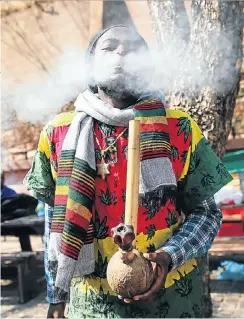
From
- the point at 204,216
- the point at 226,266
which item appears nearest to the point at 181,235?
the point at 204,216

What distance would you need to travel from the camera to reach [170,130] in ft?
6.53

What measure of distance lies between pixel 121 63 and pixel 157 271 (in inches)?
30.9

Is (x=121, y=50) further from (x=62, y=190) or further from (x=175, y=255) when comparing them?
(x=175, y=255)

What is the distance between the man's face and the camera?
1.92 metres

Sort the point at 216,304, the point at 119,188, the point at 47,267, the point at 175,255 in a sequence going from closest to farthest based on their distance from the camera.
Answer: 1. the point at 175,255
2. the point at 119,188
3. the point at 47,267
4. the point at 216,304

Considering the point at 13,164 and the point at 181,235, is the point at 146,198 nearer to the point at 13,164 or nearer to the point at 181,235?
the point at 181,235

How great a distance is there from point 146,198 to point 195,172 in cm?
24

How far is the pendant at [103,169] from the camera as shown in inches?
75.6

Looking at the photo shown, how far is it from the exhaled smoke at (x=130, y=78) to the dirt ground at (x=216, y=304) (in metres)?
2.45

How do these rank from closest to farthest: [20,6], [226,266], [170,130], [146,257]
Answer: [146,257] < [170,130] < [226,266] < [20,6]

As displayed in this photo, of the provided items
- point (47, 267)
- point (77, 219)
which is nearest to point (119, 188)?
point (77, 219)

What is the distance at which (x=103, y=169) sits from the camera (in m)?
1.93

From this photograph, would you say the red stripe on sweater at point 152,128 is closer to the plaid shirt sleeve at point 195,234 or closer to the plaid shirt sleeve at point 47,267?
the plaid shirt sleeve at point 195,234

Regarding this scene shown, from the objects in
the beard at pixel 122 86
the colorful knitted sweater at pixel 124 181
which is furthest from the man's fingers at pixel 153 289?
the beard at pixel 122 86
